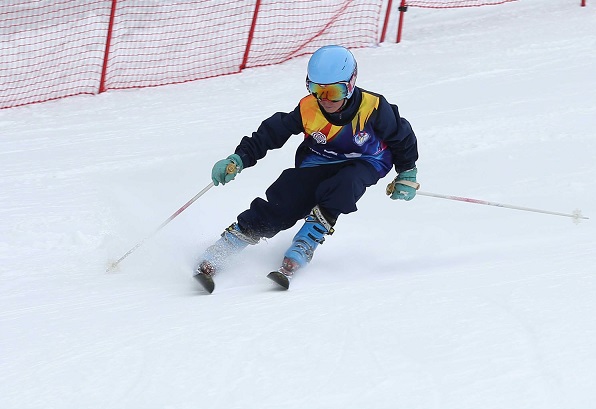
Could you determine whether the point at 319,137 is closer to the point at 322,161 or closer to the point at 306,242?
the point at 322,161

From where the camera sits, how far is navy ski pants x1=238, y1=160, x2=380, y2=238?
5215 mm

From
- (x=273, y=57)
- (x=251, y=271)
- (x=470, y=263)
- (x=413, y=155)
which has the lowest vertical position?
(x=273, y=57)

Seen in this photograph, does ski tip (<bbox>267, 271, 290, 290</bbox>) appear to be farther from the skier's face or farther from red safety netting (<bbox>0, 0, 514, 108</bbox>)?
red safety netting (<bbox>0, 0, 514, 108</bbox>)

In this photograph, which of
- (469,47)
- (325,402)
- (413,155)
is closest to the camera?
(325,402)

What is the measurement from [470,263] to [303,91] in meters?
4.33

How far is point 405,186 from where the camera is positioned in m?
5.36

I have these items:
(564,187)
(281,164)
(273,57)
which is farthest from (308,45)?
(564,187)

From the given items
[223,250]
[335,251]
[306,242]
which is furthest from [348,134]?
[223,250]

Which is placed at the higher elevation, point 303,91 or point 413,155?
point 413,155

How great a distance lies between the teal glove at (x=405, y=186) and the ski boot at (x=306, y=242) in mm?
458

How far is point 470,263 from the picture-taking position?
16.6ft

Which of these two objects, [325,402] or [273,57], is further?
[273,57]

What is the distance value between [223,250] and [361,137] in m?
1.03

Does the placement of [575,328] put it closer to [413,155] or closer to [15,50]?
[413,155]
